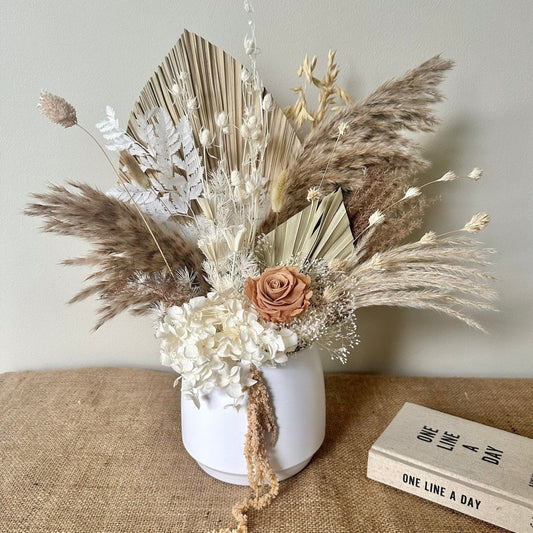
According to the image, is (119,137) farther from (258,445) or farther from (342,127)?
(258,445)

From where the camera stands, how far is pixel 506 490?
0.63 meters

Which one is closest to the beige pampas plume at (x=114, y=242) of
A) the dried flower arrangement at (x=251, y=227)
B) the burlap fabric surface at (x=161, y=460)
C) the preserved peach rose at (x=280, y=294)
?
the dried flower arrangement at (x=251, y=227)

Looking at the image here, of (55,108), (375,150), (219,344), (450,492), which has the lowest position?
(450,492)

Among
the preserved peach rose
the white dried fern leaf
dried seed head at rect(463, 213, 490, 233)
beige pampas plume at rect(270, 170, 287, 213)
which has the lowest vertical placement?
the preserved peach rose

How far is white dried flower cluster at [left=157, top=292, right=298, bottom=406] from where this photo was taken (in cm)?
62

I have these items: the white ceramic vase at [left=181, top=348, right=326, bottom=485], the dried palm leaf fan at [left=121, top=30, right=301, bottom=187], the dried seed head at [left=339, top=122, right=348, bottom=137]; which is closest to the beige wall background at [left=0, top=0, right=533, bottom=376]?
the dried palm leaf fan at [left=121, top=30, right=301, bottom=187]

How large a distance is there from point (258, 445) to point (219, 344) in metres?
0.17

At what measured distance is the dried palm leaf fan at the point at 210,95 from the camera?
0.80 metres

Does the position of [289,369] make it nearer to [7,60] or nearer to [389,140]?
[389,140]

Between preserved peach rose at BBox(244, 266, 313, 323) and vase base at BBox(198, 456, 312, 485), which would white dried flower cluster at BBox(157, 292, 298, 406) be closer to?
preserved peach rose at BBox(244, 266, 313, 323)

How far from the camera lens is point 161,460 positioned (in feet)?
2.64

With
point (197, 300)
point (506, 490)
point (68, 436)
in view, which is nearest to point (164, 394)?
point (68, 436)

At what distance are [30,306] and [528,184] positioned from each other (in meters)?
1.11

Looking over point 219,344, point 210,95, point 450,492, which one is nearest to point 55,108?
point 210,95
